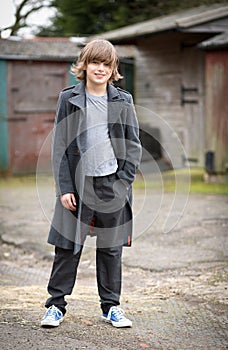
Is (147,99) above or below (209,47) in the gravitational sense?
below

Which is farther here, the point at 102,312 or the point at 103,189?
the point at 102,312

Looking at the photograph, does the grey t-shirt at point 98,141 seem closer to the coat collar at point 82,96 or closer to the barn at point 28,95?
the coat collar at point 82,96

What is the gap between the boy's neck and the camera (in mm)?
3991

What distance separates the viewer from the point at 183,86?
1333cm

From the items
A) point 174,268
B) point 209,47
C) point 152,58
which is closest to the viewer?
point 174,268

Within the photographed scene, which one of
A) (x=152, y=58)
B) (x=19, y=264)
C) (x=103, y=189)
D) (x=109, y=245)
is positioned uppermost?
(x=152, y=58)

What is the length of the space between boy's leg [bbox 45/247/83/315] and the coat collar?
833mm

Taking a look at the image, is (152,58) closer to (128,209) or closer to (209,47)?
(209,47)

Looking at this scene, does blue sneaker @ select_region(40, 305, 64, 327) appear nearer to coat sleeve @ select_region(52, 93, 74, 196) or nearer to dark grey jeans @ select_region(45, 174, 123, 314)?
dark grey jeans @ select_region(45, 174, 123, 314)

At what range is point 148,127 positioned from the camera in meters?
13.4

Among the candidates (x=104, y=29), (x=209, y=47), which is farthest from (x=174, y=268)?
(x=104, y=29)

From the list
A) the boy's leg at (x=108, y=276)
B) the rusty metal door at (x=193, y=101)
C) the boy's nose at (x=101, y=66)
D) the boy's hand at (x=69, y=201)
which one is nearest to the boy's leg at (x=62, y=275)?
the boy's leg at (x=108, y=276)

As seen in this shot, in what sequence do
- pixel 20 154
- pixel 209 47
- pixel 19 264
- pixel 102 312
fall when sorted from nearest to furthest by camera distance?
pixel 102 312 < pixel 19 264 < pixel 209 47 < pixel 20 154

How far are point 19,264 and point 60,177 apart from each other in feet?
8.50
